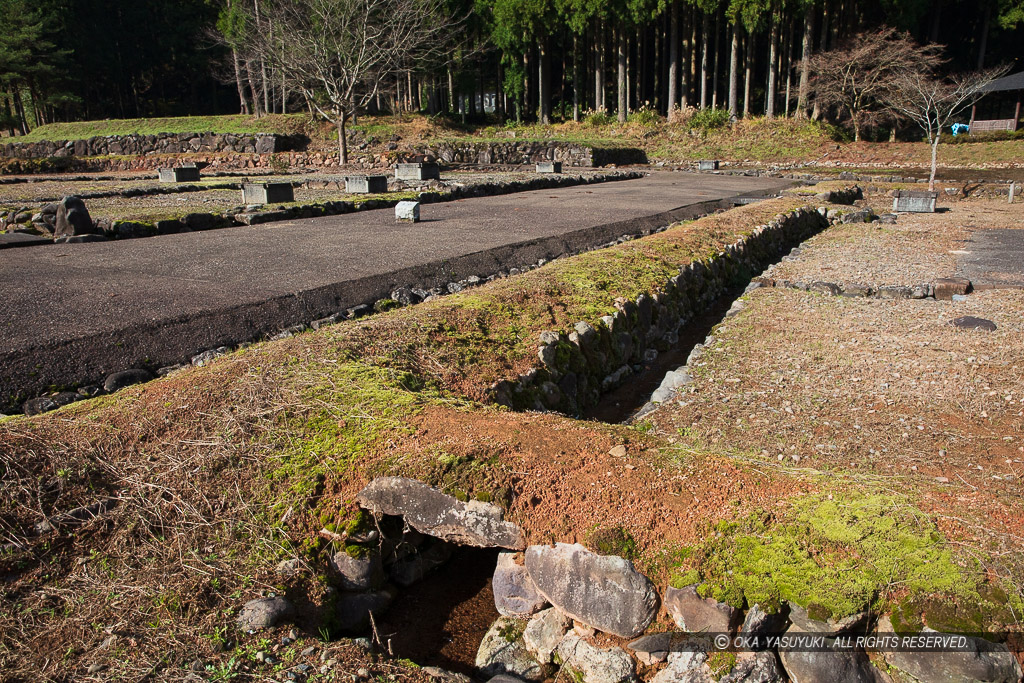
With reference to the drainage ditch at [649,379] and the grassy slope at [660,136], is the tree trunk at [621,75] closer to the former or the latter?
the grassy slope at [660,136]

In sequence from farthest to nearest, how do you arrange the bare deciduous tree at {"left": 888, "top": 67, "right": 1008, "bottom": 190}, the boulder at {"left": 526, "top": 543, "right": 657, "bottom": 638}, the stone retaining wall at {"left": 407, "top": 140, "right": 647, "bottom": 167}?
the stone retaining wall at {"left": 407, "top": 140, "right": 647, "bottom": 167} → the bare deciduous tree at {"left": 888, "top": 67, "right": 1008, "bottom": 190} → the boulder at {"left": 526, "top": 543, "right": 657, "bottom": 638}

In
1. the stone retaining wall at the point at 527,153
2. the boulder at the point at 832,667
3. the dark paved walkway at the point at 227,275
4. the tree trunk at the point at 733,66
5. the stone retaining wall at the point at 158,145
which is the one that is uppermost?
the tree trunk at the point at 733,66

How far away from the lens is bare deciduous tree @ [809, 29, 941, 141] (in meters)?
28.3

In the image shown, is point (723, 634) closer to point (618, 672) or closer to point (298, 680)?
point (618, 672)

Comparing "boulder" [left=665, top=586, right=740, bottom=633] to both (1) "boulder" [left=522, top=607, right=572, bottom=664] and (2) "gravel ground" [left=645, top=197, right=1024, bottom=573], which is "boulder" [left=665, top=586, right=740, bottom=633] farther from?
(2) "gravel ground" [left=645, top=197, right=1024, bottom=573]

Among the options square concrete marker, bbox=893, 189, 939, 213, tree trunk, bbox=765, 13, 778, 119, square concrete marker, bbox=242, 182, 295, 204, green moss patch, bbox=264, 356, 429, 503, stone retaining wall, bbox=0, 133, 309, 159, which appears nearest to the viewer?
Result: green moss patch, bbox=264, 356, 429, 503

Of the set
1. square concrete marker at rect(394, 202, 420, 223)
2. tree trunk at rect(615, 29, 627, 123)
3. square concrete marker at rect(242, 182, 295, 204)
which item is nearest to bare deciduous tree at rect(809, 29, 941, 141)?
tree trunk at rect(615, 29, 627, 123)

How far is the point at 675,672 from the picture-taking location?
2.55 metres

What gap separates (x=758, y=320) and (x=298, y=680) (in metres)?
6.31

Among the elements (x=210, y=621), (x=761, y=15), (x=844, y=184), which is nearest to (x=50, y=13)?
(x=761, y=15)

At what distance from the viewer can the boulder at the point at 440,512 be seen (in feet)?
9.92

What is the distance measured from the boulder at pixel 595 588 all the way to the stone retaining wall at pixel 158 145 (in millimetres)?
34964

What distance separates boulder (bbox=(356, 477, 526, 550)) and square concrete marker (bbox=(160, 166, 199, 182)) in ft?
70.2

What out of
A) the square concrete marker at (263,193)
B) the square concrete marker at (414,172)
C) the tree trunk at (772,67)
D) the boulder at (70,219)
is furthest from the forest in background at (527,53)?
the boulder at (70,219)
